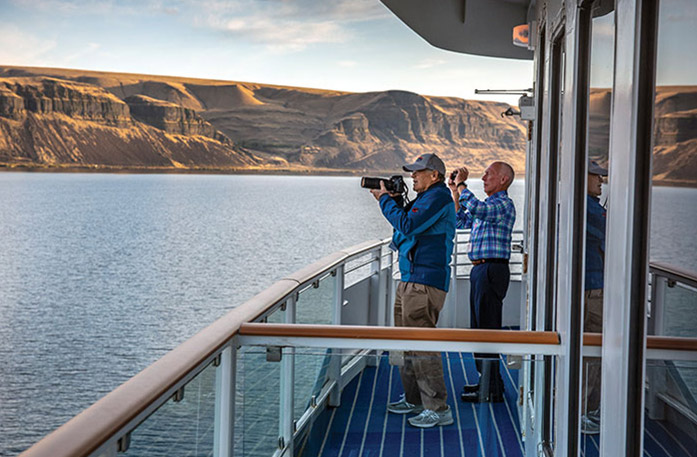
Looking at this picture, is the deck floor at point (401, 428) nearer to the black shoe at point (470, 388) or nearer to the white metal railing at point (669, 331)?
the black shoe at point (470, 388)

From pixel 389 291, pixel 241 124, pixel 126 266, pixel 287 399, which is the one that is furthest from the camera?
pixel 241 124

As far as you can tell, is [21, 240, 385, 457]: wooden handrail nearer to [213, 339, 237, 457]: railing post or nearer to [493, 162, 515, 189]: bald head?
[213, 339, 237, 457]: railing post

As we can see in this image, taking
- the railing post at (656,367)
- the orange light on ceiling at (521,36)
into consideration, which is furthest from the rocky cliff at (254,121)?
the railing post at (656,367)

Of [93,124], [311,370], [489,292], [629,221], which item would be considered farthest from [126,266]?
[629,221]

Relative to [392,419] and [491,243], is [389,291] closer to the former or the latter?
[491,243]

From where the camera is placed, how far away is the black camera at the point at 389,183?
285cm

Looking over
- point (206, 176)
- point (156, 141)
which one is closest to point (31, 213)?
point (156, 141)

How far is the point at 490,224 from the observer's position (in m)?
3.29

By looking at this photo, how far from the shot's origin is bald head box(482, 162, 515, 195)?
127 inches

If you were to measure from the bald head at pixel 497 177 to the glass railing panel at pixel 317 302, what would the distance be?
774 mm

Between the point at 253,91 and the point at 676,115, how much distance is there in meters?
62.6

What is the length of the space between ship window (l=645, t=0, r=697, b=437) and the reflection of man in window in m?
0.31

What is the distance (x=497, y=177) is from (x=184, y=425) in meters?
2.22

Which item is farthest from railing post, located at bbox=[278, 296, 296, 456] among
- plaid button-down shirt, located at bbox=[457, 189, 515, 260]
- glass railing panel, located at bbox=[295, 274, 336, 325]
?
plaid button-down shirt, located at bbox=[457, 189, 515, 260]
